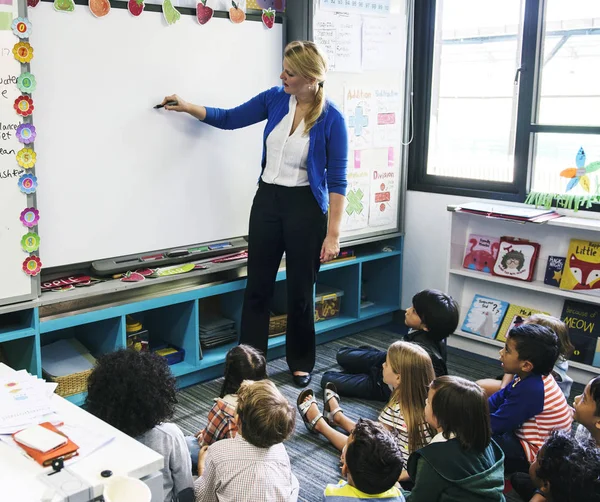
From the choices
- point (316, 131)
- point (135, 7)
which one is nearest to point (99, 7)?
point (135, 7)

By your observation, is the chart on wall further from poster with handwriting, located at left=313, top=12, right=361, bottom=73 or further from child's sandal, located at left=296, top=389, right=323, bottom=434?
child's sandal, located at left=296, top=389, right=323, bottom=434

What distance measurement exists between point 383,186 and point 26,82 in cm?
207

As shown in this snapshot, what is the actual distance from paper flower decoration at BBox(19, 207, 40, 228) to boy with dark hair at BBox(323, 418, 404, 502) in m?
1.45

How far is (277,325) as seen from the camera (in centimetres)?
354

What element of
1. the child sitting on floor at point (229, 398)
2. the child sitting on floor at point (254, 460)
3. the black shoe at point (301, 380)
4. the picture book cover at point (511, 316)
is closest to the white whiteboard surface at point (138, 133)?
the black shoe at point (301, 380)

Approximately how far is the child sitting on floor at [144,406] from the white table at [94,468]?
0.77ft

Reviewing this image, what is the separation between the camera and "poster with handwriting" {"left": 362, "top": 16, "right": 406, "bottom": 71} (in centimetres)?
365

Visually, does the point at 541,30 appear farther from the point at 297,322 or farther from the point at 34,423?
the point at 34,423

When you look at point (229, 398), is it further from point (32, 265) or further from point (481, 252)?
point (481, 252)

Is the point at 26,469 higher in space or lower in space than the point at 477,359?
higher

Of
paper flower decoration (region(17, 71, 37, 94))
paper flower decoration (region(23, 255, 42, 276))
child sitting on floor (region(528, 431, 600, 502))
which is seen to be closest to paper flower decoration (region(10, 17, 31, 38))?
paper flower decoration (region(17, 71, 37, 94))

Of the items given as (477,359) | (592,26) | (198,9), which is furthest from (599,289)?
→ (198,9)

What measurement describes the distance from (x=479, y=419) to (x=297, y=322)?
4.75 feet

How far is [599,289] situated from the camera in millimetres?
3270
